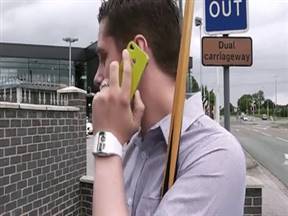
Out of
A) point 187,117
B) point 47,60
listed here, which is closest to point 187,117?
point 187,117

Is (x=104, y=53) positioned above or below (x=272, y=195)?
above

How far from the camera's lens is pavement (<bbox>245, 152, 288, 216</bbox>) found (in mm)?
11812

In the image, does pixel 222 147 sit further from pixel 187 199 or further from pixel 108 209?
pixel 108 209

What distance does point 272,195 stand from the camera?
1407cm

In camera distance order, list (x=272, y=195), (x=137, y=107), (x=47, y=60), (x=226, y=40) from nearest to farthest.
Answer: (x=137, y=107), (x=226, y=40), (x=272, y=195), (x=47, y=60)

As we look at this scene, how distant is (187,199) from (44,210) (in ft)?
20.3

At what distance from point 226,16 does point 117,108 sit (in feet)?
16.8

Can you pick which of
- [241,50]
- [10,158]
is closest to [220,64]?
[241,50]

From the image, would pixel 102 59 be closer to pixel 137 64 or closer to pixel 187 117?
pixel 137 64

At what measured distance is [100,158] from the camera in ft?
5.88

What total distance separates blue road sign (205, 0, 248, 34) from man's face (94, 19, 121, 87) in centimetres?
481

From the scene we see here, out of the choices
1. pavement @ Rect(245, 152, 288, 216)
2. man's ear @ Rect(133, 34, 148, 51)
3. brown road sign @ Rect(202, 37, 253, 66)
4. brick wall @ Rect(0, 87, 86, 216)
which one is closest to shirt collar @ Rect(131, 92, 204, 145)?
man's ear @ Rect(133, 34, 148, 51)

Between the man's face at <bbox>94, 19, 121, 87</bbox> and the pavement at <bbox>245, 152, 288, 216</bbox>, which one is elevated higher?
the man's face at <bbox>94, 19, 121, 87</bbox>

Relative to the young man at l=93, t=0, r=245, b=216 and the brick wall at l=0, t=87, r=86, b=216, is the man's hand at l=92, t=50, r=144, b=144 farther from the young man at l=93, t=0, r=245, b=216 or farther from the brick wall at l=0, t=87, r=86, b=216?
the brick wall at l=0, t=87, r=86, b=216
